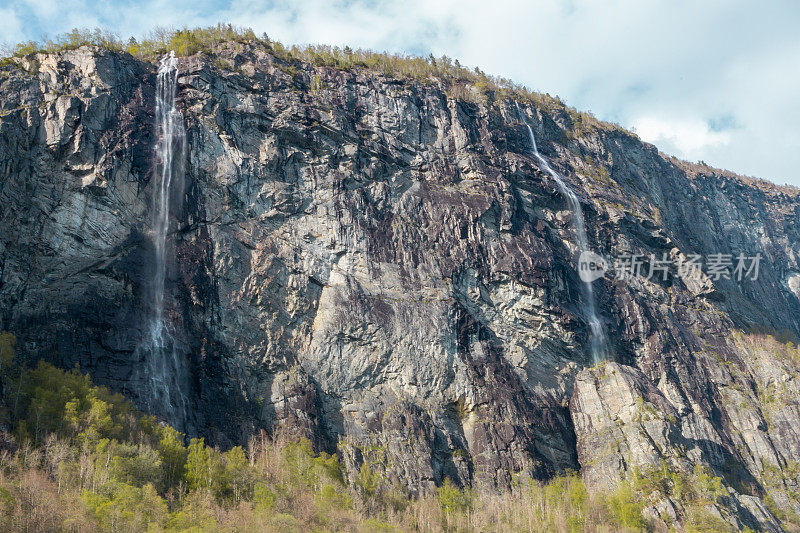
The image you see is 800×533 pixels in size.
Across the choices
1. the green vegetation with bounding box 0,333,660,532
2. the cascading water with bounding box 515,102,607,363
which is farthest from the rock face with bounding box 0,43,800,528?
the green vegetation with bounding box 0,333,660,532

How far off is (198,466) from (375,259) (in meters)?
21.8

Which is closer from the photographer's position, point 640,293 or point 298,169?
point 298,169

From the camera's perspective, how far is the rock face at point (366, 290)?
4544 cm

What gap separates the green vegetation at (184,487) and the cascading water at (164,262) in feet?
8.29

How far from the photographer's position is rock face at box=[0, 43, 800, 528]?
45.4 m

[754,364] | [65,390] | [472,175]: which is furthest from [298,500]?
[754,364]

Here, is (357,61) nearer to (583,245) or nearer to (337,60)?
(337,60)

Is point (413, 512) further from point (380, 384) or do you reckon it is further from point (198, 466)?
point (198, 466)

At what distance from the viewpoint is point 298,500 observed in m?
41.2

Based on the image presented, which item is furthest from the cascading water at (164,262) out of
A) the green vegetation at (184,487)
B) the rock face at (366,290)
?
the green vegetation at (184,487)

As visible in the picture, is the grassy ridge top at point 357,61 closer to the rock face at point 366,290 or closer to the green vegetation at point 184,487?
the rock face at point 366,290

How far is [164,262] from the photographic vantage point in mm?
48188

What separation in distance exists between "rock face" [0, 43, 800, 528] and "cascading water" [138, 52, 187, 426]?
68cm

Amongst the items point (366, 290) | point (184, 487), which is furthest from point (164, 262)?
point (184, 487)
